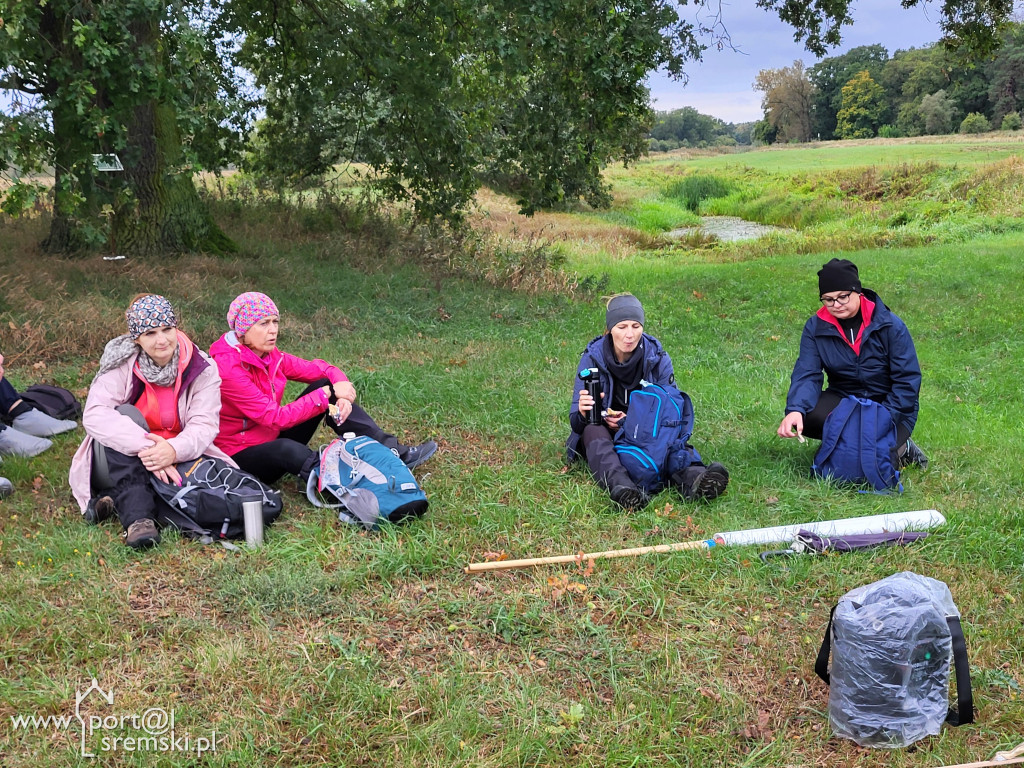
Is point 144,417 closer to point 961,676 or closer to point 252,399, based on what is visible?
point 252,399

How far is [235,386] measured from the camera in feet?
16.4

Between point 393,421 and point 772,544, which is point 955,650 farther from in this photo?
point 393,421

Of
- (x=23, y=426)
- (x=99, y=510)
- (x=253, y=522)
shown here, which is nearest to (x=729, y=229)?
(x=23, y=426)

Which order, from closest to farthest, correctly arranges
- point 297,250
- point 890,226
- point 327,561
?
point 327,561 → point 297,250 → point 890,226

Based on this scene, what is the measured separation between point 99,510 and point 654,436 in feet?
10.4

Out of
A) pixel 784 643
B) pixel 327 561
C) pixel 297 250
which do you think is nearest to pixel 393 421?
pixel 327 561

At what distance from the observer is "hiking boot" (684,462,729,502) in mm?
4844

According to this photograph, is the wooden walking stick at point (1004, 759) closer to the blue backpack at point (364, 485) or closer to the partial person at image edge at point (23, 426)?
the blue backpack at point (364, 485)

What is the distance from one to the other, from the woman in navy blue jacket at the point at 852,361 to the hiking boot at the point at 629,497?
106 cm

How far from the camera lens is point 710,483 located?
4.84 m

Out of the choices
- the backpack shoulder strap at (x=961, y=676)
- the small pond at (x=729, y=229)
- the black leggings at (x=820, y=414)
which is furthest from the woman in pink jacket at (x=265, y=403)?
the small pond at (x=729, y=229)

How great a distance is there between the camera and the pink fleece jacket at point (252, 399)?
502 centimetres

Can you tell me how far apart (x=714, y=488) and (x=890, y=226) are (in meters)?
23.5

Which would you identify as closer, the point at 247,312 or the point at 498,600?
the point at 498,600
